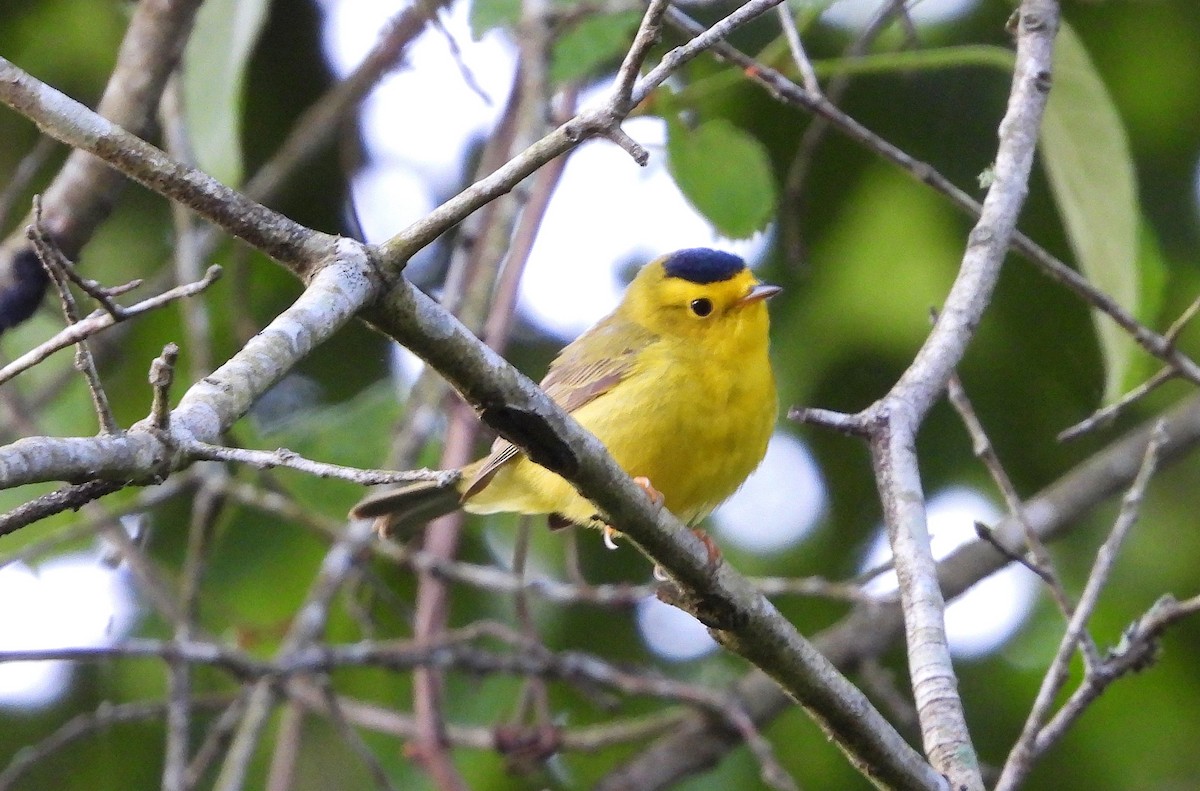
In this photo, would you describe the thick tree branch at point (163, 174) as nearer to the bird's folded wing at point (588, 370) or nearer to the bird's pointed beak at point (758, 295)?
the bird's folded wing at point (588, 370)

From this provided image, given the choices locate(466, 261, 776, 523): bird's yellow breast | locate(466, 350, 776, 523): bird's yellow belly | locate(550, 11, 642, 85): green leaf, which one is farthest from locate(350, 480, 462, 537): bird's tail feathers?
locate(550, 11, 642, 85): green leaf

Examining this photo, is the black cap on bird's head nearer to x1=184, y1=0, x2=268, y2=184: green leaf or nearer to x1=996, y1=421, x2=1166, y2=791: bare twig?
x1=184, y1=0, x2=268, y2=184: green leaf

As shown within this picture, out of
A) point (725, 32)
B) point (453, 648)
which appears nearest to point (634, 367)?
point (453, 648)

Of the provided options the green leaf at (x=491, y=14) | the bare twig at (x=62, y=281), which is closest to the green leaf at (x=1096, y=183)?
the green leaf at (x=491, y=14)

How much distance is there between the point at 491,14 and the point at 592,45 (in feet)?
1.08

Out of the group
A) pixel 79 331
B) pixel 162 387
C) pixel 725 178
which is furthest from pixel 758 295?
Answer: pixel 162 387

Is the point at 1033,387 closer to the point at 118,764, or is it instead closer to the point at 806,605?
the point at 806,605

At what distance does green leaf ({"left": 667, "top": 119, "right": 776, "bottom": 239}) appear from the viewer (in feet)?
13.1

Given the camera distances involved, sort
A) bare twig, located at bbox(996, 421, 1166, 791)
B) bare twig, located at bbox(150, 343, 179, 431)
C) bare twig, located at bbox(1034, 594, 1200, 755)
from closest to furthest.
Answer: bare twig, located at bbox(150, 343, 179, 431)
bare twig, located at bbox(996, 421, 1166, 791)
bare twig, located at bbox(1034, 594, 1200, 755)

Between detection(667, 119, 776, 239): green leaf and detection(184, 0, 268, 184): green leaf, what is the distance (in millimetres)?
1308

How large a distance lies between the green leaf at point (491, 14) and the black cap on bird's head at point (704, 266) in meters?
1.15

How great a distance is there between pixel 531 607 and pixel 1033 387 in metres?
2.21

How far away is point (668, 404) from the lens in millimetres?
4062

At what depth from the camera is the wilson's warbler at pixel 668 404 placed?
13.3 feet
